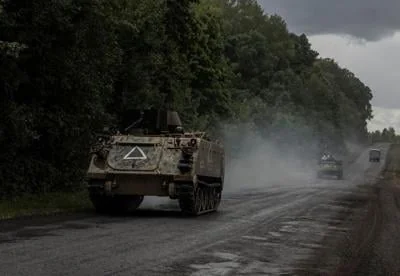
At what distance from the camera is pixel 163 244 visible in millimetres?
13227

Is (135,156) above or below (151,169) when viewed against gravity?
above

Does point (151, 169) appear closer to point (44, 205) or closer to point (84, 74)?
point (44, 205)

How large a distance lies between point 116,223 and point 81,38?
334 inches

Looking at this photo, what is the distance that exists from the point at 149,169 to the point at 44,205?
11.7 feet

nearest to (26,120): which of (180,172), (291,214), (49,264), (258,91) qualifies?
(180,172)

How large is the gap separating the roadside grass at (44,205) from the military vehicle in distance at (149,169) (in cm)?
118

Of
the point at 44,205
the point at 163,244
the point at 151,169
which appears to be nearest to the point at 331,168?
the point at 44,205

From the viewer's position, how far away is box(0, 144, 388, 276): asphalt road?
1060 cm

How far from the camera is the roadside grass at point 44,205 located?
1834cm

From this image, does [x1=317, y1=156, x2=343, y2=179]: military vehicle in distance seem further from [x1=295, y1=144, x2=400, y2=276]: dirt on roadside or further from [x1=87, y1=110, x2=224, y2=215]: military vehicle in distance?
[x1=87, y1=110, x2=224, y2=215]: military vehicle in distance

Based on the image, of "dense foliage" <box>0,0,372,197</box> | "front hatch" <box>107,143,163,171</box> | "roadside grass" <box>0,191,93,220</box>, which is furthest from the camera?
"dense foliage" <box>0,0,372,197</box>

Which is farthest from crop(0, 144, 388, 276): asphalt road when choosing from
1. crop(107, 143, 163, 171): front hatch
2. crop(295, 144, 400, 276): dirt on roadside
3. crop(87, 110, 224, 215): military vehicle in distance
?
crop(107, 143, 163, 171): front hatch

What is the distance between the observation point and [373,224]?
19.8m

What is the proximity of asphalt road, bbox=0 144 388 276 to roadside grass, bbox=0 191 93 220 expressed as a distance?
1.39 meters
